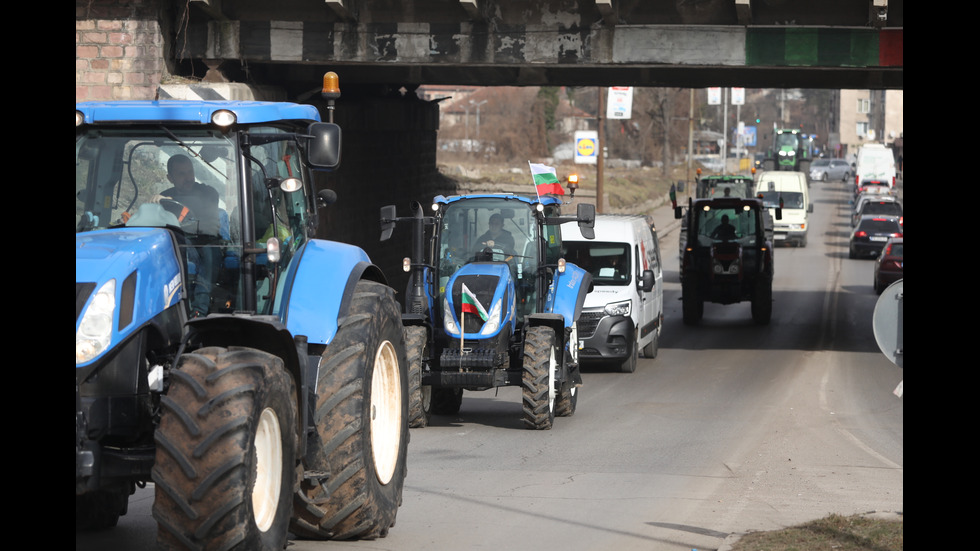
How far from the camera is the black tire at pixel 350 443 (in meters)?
6.80

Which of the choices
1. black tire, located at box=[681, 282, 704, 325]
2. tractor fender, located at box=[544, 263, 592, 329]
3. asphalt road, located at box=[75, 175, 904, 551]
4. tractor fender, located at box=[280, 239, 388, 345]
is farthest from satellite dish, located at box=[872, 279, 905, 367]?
black tire, located at box=[681, 282, 704, 325]

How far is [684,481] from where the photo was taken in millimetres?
10227

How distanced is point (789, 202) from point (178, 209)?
132ft

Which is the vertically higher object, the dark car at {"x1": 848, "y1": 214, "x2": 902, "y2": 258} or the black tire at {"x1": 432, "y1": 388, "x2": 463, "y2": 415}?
the dark car at {"x1": 848, "y1": 214, "x2": 902, "y2": 258}

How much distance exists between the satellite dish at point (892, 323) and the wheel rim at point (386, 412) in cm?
283

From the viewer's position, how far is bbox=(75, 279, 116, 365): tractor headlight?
18.6ft

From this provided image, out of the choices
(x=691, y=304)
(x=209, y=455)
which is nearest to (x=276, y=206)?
(x=209, y=455)

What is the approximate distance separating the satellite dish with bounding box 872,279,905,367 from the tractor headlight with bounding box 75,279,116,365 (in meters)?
3.99

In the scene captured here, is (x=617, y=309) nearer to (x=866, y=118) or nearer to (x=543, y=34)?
(x=543, y=34)

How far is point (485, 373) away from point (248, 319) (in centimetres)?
696

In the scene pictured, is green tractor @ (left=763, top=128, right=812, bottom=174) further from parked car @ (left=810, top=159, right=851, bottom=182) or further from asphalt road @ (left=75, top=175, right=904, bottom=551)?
asphalt road @ (left=75, top=175, right=904, bottom=551)

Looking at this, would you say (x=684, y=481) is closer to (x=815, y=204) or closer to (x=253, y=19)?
(x=253, y=19)

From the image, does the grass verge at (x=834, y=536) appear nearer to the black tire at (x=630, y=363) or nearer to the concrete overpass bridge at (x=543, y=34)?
the black tire at (x=630, y=363)

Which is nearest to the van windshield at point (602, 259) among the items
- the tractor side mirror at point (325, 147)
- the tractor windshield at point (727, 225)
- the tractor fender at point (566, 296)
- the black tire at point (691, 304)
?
the tractor fender at point (566, 296)
